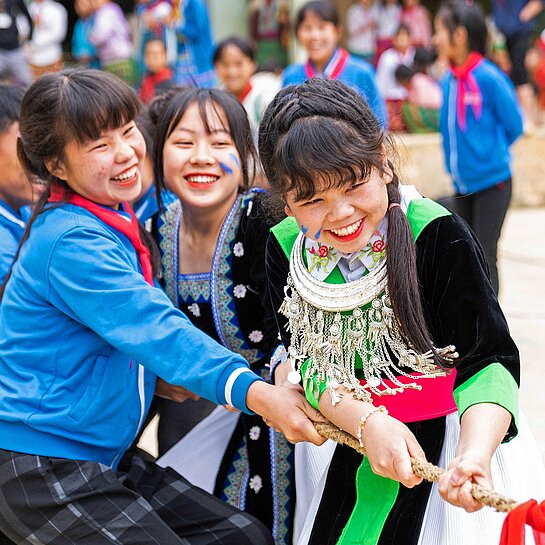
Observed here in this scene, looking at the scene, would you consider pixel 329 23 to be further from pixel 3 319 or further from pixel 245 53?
pixel 3 319

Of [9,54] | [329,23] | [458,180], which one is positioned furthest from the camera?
[9,54]

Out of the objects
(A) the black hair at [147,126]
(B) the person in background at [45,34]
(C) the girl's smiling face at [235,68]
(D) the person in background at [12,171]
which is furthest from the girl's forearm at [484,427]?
(B) the person in background at [45,34]

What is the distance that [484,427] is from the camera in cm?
173

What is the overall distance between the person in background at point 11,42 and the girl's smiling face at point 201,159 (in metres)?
6.08

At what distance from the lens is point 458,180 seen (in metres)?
5.44

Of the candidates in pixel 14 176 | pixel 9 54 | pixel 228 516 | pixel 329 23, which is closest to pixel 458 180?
pixel 329 23

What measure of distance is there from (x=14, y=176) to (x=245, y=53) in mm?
3360

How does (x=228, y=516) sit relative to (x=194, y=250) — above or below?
below

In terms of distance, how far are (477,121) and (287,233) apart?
11.0ft

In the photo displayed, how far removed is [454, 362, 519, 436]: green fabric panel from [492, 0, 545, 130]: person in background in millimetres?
7491

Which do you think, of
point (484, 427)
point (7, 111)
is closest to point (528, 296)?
point (7, 111)

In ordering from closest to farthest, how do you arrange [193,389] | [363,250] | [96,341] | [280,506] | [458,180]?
[363,250]
[193,389]
[96,341]
[280,506]
[458,180]

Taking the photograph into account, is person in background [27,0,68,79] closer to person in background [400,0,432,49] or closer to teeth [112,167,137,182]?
person in background [400,0,432,49]

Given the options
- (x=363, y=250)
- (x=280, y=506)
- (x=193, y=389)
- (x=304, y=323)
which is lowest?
(x=280, y=506)
